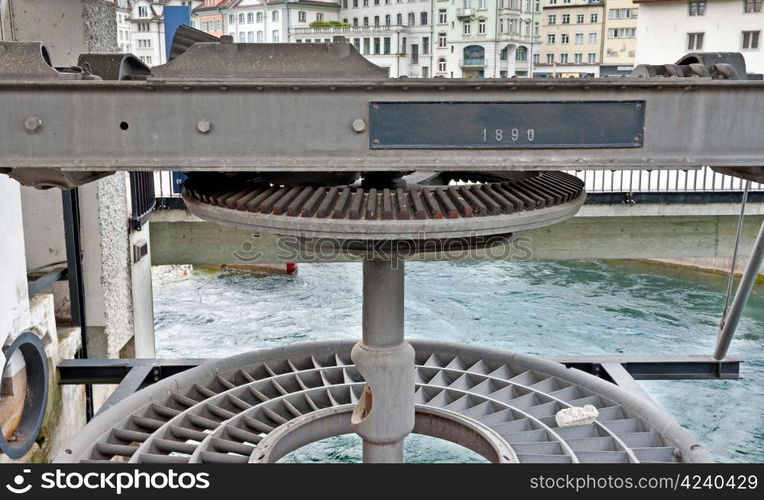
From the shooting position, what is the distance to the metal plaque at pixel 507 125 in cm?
382

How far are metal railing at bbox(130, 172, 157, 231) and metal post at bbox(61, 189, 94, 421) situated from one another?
4.55 feet

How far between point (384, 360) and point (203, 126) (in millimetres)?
2445

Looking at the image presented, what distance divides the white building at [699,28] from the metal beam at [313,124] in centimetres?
3839

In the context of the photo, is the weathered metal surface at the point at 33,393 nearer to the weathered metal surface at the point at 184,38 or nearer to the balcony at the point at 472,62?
the weathered metal surface at the point at 184,38

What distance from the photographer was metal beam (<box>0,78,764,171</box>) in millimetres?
3758

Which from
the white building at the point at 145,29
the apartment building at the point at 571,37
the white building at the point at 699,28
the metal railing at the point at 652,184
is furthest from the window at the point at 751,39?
the white building at the point at 145,29

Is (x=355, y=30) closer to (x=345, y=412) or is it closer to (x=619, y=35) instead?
(x=619, y=35)

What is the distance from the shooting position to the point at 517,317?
1991 centimetres

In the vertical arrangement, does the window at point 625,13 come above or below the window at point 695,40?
above

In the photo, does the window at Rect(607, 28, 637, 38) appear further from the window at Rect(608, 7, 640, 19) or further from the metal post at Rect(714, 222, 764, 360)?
the metal post at Rect(714, 222, 764, 360)

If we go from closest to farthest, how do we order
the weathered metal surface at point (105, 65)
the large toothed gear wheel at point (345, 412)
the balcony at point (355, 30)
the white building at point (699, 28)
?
1. the weathered metal surface at point (105, 65)
2. the large toothed gear wheel at point (345, 412)
3. the white building at point (699, 28)
4. the balcony at point (355, 30)

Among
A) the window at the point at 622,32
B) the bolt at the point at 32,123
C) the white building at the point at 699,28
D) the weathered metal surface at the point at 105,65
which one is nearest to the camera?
the bolt at the point at 32,123

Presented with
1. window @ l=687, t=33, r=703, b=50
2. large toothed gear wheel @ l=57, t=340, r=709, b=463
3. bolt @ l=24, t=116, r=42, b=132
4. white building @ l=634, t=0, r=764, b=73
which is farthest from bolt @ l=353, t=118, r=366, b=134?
window @ l=687, t=33, r=703, b=50

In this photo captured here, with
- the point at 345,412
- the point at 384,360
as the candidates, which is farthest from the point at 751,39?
the point at 384,360
